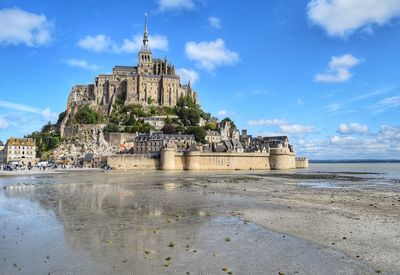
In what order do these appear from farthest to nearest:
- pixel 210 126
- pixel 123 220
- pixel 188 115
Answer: pixel 210 126 → pixel 188 115 → pixel 123 220

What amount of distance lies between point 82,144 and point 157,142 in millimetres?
16833

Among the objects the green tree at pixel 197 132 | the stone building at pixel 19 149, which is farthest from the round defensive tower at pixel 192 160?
the stone building at pixel 19 149

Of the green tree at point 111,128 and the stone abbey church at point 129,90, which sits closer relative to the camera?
the green tree at point 111,128

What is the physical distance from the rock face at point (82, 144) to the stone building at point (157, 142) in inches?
238

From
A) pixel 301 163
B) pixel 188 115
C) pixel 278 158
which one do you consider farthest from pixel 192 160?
pixel 301 163

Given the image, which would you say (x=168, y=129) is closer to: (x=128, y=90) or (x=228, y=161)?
(x=228, y=161)

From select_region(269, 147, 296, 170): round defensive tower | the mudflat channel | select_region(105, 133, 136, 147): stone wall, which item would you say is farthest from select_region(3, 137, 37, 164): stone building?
the mudflat channel

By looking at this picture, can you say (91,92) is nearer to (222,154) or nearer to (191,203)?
(222,154)

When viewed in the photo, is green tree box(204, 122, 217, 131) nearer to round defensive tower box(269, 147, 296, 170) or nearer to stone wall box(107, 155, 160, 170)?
round defensive tower box(269, 147, 296, 170)

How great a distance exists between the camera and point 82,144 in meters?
76.4

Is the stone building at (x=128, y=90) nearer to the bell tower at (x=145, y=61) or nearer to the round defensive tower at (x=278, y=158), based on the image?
the bell tower at (x=145, y=61)

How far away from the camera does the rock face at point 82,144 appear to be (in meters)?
74.7

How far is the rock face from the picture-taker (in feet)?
245

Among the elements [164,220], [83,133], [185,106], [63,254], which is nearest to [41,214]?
[164,220]
